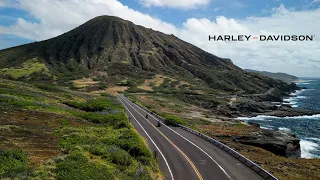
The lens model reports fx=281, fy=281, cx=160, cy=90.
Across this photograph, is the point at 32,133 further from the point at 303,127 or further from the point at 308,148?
the point at 303,127

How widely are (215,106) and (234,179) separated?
8431 cm

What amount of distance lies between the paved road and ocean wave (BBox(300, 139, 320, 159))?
73.3ft

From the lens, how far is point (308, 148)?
172ft

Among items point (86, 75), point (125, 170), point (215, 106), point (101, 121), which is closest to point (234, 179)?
point (125, 170)

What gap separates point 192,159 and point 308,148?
3525cm

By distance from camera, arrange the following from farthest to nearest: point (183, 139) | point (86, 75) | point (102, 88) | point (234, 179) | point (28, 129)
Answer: point (86, 75) < point (102, 88) < point (183, 139) < point (28, 129) < point (234, 179)

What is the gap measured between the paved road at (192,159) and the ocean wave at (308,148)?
22353 millimetres

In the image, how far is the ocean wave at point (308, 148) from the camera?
47.8 metres

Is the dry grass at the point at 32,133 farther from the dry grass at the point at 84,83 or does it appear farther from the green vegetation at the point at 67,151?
the dry grass at the point at 84,83

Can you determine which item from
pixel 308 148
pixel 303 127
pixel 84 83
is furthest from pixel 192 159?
pixel 84 83

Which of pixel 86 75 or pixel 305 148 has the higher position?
pixel 86 75

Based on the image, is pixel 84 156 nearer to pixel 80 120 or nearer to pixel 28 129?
pixel 28 129

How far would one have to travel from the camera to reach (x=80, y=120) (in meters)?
42.7

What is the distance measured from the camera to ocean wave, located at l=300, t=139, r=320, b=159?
1883 inches
